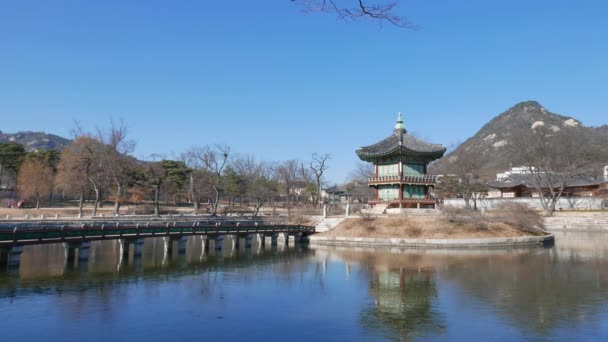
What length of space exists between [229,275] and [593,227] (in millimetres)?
55247

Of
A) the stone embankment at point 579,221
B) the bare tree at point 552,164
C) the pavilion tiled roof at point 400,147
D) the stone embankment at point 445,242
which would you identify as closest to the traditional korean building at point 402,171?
the pavilion tiled roof at point 400,147

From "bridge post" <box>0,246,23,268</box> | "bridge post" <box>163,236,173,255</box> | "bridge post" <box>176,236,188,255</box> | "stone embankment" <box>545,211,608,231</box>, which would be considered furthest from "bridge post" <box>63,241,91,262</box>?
"stone embankment" <box>545,211,608,231</box>

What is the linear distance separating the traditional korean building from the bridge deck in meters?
14.7

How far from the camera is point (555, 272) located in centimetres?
2739

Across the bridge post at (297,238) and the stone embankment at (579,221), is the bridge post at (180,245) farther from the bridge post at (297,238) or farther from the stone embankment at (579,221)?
the stone embankment at (579,221)

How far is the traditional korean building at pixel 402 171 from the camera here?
5097cm

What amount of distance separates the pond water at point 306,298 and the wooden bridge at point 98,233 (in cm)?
129

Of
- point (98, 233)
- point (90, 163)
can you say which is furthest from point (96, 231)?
point (90, 163)

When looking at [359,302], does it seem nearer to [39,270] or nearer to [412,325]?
[412,325]

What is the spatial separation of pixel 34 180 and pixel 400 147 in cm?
5162

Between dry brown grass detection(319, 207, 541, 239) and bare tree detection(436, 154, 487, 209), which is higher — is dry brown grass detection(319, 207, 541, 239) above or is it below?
below

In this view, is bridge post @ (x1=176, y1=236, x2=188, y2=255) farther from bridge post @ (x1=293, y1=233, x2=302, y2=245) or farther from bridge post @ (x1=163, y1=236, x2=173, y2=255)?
bridge post @ (x1=293, y1=233, x2=302, y2=245)

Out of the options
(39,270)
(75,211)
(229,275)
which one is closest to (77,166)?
(75,211)

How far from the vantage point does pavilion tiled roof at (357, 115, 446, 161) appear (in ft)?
168
